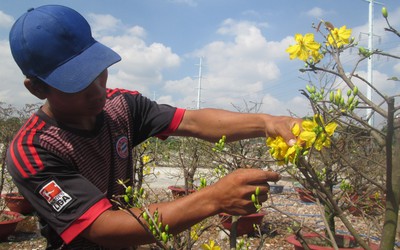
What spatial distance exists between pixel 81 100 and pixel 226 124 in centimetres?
74

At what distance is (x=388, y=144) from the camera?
1099 mm

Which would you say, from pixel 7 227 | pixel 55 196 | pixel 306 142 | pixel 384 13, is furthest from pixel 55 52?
pixel 7 227

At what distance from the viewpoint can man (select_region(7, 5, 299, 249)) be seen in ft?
4.01

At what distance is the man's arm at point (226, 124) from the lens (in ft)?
5.51

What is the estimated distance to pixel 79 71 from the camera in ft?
4.58

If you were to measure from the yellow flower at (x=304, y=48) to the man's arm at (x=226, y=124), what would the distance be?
32cm

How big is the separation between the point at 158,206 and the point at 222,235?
13.8 feet

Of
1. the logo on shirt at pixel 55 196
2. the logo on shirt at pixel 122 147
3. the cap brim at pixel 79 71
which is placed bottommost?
the logo on shirt at pixel 55 196

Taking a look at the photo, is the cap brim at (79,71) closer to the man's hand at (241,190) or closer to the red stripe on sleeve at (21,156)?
the red stripe on sleeve at (21,156)

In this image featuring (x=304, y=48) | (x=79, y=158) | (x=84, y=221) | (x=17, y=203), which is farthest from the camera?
(x=17, y=203)

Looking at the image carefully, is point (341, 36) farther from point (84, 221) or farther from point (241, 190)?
point (84, 221)

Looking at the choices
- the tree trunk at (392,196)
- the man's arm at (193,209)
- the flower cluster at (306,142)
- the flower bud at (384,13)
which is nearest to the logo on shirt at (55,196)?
the man's arm at (193,209)

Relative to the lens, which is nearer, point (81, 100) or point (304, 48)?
point (81, 100)

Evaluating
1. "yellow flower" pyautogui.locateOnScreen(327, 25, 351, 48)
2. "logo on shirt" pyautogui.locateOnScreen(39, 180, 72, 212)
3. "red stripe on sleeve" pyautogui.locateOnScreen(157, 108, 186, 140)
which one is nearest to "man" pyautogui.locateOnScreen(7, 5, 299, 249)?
"logo on shirt" pyautogui.locateOnScreen(39, 180, 72, 212)
